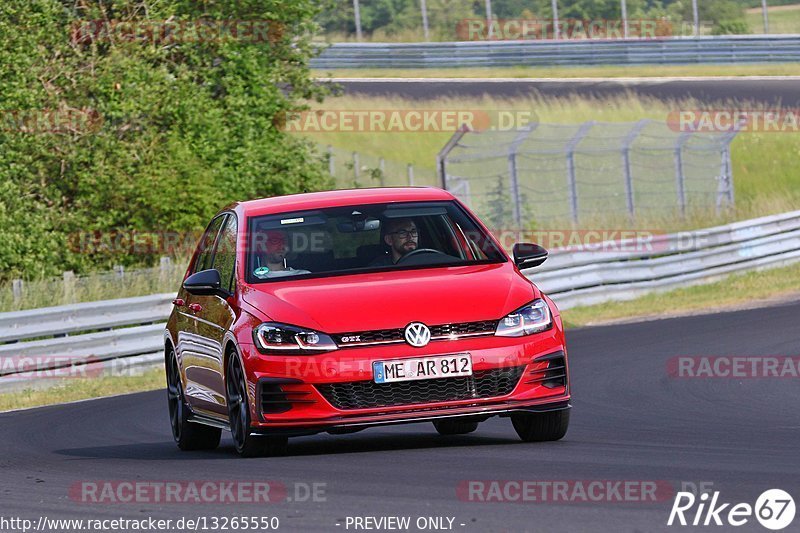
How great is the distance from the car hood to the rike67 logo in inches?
89.6

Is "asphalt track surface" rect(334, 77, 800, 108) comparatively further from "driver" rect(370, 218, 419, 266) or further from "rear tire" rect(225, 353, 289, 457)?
"rear tire" rect(225, 353, 289, 457)

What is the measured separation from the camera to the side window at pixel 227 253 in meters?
10.3

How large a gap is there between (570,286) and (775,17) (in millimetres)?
43119

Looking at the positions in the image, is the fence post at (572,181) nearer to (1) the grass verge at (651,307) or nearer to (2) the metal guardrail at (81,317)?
(1) the grass verge at (651,307)

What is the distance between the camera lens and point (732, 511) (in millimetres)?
6715

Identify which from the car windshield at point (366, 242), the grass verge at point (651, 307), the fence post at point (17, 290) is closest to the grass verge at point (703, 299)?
the grass verge at point (651, 307)

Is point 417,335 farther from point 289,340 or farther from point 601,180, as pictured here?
point 601,180

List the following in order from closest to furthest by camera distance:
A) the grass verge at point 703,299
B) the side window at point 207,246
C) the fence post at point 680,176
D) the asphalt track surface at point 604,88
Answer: the side window at point 207,246, the grass verge at point 703,299, the fence post at point 680,176, the asphalt track surface at point 604,88

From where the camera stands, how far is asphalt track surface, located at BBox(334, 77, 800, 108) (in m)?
41.6

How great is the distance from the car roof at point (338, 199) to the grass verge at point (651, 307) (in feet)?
23.8

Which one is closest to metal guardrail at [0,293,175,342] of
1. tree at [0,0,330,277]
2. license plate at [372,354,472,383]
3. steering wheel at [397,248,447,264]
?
tree at [0,0,330,277]

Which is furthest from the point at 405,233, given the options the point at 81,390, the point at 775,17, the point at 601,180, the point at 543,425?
the point at 775,17

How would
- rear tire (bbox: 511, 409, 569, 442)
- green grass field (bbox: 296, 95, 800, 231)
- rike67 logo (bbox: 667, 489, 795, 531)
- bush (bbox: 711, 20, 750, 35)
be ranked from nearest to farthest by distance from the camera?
1. rike67 logo (bbox: 667, 489, 795, 531)
2. rear tire (bbox: 511, 409, 569, 442)
3. green grass field (bbox: 296, 95, 800, 231)
4. bush (bbox: 711, 20, 750, 35)

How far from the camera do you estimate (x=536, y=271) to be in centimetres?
2252
